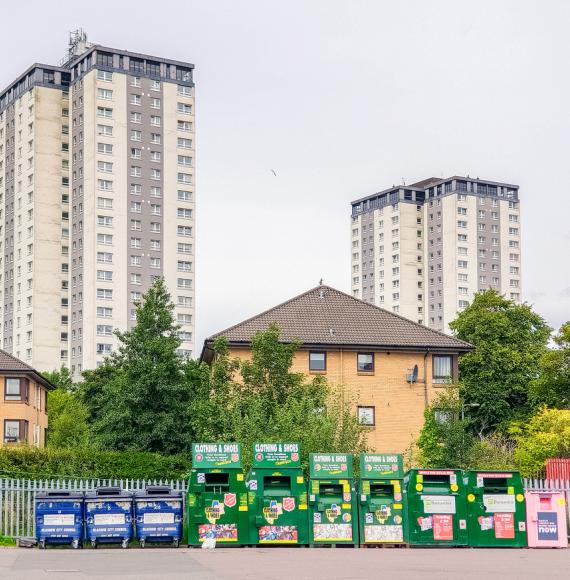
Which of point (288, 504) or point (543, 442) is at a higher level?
point (288, 504)

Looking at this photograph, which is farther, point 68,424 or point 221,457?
point 68,424

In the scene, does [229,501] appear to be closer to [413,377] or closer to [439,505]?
[439,505]

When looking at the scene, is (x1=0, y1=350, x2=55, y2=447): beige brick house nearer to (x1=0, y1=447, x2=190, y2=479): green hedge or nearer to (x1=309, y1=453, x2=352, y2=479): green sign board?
(x1=0, y1=447, x2=190, y2=479): green hedge

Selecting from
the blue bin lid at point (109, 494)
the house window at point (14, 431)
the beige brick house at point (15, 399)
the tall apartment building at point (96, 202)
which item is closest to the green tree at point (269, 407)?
the blue bin lid at point (109, 494)

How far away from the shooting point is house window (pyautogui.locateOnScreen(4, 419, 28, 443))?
6356 cm

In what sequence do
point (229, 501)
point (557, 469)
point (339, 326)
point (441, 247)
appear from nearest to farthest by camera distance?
point (229, 501)
point (557, 469)
point (339, 326)
point (441, 247)

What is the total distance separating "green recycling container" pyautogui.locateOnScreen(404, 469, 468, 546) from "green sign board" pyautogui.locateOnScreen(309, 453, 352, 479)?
1.40 meters

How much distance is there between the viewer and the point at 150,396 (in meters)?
52.3

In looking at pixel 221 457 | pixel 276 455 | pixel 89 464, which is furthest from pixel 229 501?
pixel 89 464

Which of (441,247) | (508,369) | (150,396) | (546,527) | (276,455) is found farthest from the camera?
(441,247)

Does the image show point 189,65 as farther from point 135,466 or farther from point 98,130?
point 135,466

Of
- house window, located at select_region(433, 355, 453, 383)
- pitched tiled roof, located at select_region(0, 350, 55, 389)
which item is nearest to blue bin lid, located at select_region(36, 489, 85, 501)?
house window, located at select_region(433, 355, 453, 383)
